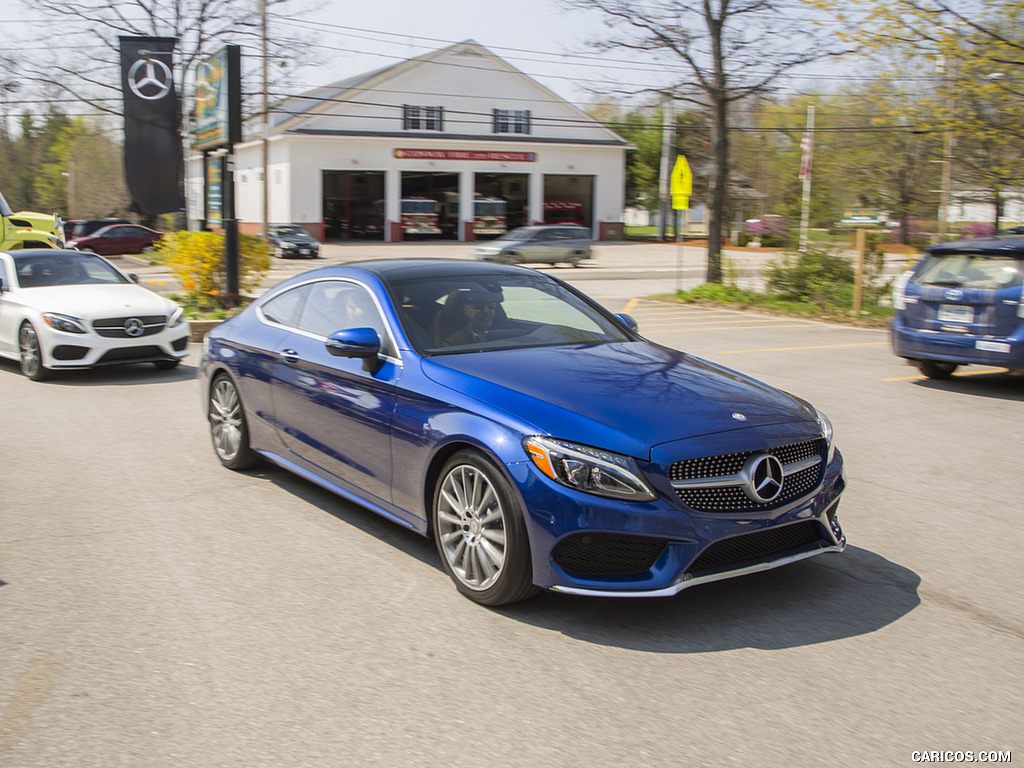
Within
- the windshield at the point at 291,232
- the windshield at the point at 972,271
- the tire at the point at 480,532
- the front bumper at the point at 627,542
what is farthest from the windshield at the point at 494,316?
the windshield at the point at 291,232

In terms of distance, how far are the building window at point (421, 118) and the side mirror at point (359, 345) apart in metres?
50.7

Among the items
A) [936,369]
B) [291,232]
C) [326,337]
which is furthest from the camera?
[291,232]

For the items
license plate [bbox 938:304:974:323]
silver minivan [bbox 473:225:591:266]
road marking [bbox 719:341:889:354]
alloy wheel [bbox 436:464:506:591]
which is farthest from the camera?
silver minivan [bbox 473:225:591:266]

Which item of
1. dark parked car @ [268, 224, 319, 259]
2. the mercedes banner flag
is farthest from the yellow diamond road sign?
dark parked car @ [268, 224, 319, 259]

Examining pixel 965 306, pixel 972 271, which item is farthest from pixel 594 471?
pixel 972 271

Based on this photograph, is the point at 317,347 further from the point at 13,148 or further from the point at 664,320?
the point at 13,148

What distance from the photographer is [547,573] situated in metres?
4.11

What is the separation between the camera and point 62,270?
38.9ft

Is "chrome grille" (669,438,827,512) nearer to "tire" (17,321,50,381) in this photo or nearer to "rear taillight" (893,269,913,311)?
"rear taillight" (893,269,913,311)

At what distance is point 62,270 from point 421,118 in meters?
44.3

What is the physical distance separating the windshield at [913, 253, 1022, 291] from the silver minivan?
89.1 ft

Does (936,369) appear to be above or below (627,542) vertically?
below

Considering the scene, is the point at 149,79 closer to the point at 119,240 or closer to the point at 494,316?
the point at 494,316

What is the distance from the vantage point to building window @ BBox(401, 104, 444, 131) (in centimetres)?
5356
